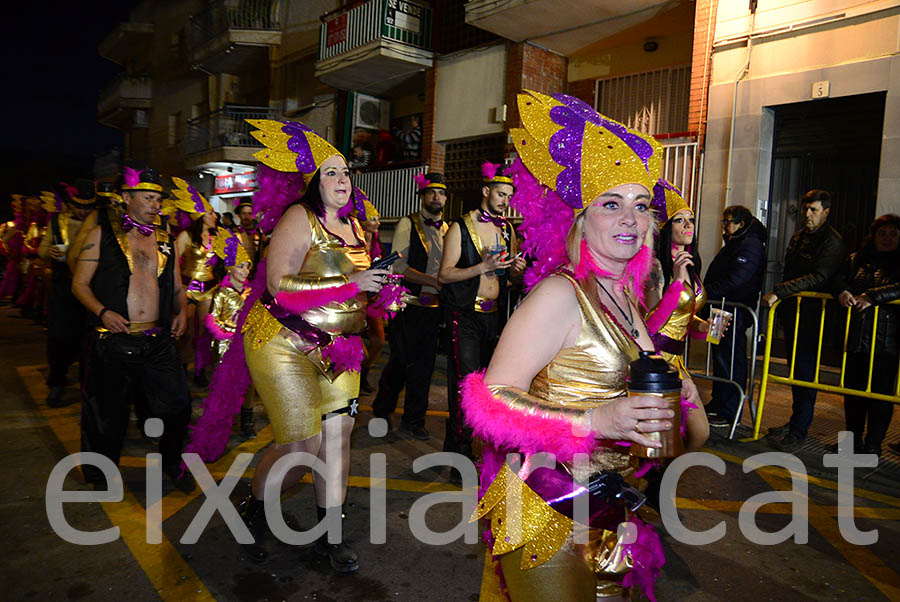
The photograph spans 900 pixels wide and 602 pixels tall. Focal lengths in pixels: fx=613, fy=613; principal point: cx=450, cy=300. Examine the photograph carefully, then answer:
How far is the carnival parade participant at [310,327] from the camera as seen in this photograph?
3.06 m

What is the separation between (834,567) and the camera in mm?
3328

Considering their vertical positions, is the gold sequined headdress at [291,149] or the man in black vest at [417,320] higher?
the gold sequined headdress at [291,149]

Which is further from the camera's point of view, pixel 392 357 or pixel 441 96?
pixel 441 96

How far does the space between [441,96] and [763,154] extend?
7615 millimetres

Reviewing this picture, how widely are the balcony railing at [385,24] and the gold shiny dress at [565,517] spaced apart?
44.7 feet

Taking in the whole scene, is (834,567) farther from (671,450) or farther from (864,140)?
(864,140)

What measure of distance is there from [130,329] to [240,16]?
19.2 metres

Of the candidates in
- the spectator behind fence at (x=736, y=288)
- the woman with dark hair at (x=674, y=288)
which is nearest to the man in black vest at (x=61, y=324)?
the woman with dark hair at (x=674, y=288)

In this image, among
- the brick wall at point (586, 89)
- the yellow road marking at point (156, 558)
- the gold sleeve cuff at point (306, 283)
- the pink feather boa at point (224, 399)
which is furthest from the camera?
the brick wall at point (586, 89)

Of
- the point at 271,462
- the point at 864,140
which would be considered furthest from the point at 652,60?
the point at 271,462

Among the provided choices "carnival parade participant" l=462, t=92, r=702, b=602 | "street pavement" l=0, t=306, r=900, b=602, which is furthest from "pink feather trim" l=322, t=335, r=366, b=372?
"carnival parade participant" l=462, t=92, r=702, b=602

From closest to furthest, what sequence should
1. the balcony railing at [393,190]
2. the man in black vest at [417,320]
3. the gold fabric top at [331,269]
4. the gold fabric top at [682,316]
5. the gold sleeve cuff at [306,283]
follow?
the gold sleeve cuff at [306,283] < the gold fabric top at [331,269] < the gold fabric top at [682,316] < the man in black vest at [417,320] < the balcony railing at [393,190]

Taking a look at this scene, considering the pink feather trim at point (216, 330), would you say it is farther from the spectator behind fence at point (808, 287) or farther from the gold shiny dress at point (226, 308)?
the spectator behind fence at point (808, 287)

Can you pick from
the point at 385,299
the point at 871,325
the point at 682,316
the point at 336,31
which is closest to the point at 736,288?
the point at 871,325
